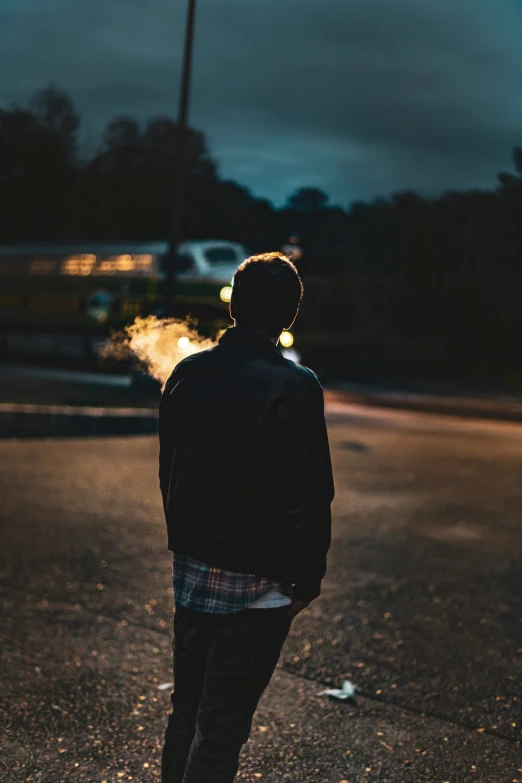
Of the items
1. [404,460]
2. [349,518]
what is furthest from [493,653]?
[404,460]

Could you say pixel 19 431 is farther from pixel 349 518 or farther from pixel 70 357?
pixel 70 357

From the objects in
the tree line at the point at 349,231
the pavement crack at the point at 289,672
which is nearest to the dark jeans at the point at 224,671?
the pavement crack at the point at 289,672

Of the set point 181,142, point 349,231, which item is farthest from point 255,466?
point 349,231

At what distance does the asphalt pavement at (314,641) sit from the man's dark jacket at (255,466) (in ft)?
4.53

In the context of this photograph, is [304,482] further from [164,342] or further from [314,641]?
[314,641]

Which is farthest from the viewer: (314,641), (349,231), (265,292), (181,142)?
(349,231)

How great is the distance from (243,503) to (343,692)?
220cm

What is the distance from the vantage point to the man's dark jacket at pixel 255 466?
259 centimetres

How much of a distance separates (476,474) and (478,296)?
25.7 meters

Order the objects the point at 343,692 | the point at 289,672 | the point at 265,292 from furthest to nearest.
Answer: the point at 289,672 < the point at 343,692 < the point at 265,292

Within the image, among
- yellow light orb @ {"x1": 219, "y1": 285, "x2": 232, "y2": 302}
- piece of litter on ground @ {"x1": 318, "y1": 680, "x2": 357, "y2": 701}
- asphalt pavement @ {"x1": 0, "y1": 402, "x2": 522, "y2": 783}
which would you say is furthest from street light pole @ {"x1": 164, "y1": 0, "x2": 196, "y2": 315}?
piece of litter on ground @ {"x1": 318, "y1": 680, "x2": 357, "y2": 701}

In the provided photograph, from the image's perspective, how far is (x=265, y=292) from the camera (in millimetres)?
2695

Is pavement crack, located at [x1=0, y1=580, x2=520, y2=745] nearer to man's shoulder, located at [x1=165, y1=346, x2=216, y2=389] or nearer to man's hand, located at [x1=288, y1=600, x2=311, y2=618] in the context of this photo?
man's hand, located at [x1=288, y1=600, x2=311, y2=618]

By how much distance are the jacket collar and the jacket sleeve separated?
0.46ft
